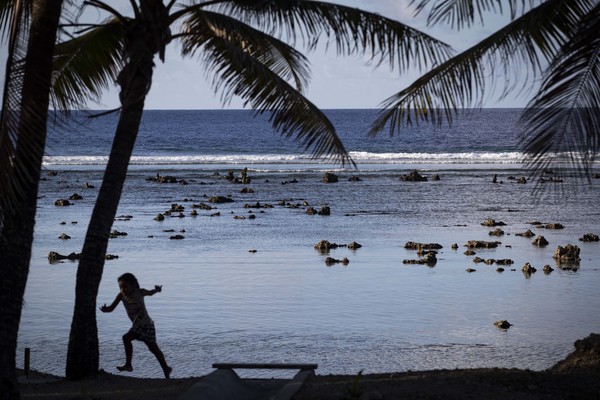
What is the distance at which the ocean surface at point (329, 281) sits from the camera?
38.2ft

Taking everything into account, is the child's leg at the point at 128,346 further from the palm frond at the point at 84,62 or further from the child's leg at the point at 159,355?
the palm frond at the point at 84,62

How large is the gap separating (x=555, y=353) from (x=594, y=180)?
3265 cm

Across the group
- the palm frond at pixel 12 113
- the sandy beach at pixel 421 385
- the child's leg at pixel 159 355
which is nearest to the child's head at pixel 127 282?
the child's leg at pixel 159 355

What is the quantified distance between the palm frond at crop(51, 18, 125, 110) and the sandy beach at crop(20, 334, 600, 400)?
2.97 metres

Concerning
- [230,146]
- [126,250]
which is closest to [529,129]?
[126,250]

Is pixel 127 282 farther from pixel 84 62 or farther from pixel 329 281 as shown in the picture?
pixel 329 281

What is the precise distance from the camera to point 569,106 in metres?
8.11

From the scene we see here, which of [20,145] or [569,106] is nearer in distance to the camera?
[20,145]

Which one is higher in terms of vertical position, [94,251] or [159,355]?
[94,251]

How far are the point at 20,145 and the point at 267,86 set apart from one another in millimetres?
2717

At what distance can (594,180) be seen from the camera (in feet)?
139

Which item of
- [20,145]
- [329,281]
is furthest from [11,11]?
[329,281]

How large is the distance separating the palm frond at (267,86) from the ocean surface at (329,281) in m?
1.11

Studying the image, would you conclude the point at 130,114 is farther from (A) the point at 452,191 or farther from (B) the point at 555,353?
(A) the point at 452,191
